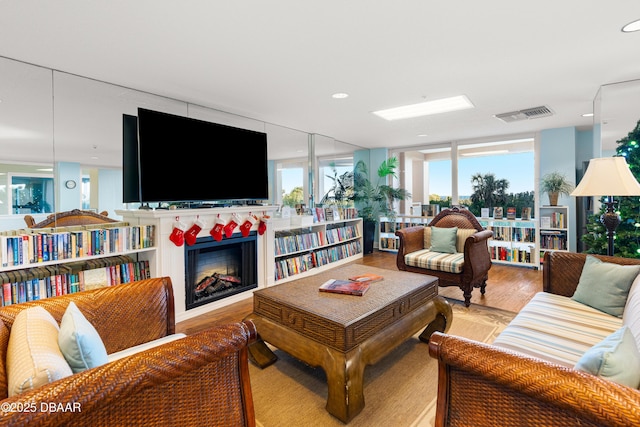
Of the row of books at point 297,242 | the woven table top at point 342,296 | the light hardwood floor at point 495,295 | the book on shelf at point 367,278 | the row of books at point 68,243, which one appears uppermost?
the row of books at point 68,243

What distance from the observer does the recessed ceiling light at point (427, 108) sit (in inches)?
145

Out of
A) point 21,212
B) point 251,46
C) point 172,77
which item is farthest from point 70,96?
point 251,46

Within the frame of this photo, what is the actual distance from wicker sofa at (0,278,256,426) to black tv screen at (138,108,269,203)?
5.41ft

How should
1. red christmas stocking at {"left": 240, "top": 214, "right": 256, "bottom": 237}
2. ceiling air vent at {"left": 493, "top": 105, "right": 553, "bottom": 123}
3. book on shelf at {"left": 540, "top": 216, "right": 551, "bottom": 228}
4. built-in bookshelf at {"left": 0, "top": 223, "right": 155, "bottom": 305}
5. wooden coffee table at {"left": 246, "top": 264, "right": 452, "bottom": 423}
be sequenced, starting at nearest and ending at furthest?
1. wooden coffee table at {"left": 246, "top": 264, "right": 452, "bottom": 423}
2. built-in bookshelf at {"left": 0, "top": 223, "right": 155, "bottom": 305}
3. red christmas stocking at {"left": 240, "top": 214, "right": 256, "bottom": 237}
4. ceiling air vent at {"left": 493, "top": 105, "right": 553, "bottom": 123}
5. book on shelf at {"left": 540, "top": 216, "right": 551, "bottom": 228}

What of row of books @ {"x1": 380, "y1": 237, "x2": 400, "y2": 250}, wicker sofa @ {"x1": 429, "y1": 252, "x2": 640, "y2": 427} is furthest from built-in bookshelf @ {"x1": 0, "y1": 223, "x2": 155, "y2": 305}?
row of books @ {"x1": 380, "y1": 237, "x2": 400, "y2": 250}

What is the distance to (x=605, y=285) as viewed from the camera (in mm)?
2068

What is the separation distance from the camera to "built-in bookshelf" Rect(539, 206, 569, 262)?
16.8 ft

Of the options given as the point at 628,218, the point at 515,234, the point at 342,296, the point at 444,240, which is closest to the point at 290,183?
the point at 444,240

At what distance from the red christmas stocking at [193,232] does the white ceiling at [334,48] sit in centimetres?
133

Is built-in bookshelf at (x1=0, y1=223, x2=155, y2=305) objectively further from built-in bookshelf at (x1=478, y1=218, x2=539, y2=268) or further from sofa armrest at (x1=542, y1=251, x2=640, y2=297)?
built-in bookshelf at (x1=478, y1=218, x2=539, y2=268)

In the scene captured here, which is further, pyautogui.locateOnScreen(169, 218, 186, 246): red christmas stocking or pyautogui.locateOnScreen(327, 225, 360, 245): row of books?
pyautogui.locateOnScreen(327, 225, 360, 245): row of books

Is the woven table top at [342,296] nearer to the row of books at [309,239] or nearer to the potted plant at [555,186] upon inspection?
the row of books at [309,239]

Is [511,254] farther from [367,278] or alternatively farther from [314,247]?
[367,278]

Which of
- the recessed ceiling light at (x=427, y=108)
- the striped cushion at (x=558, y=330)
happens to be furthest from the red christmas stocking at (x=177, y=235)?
the striped cushion at (x=558, y=330)
